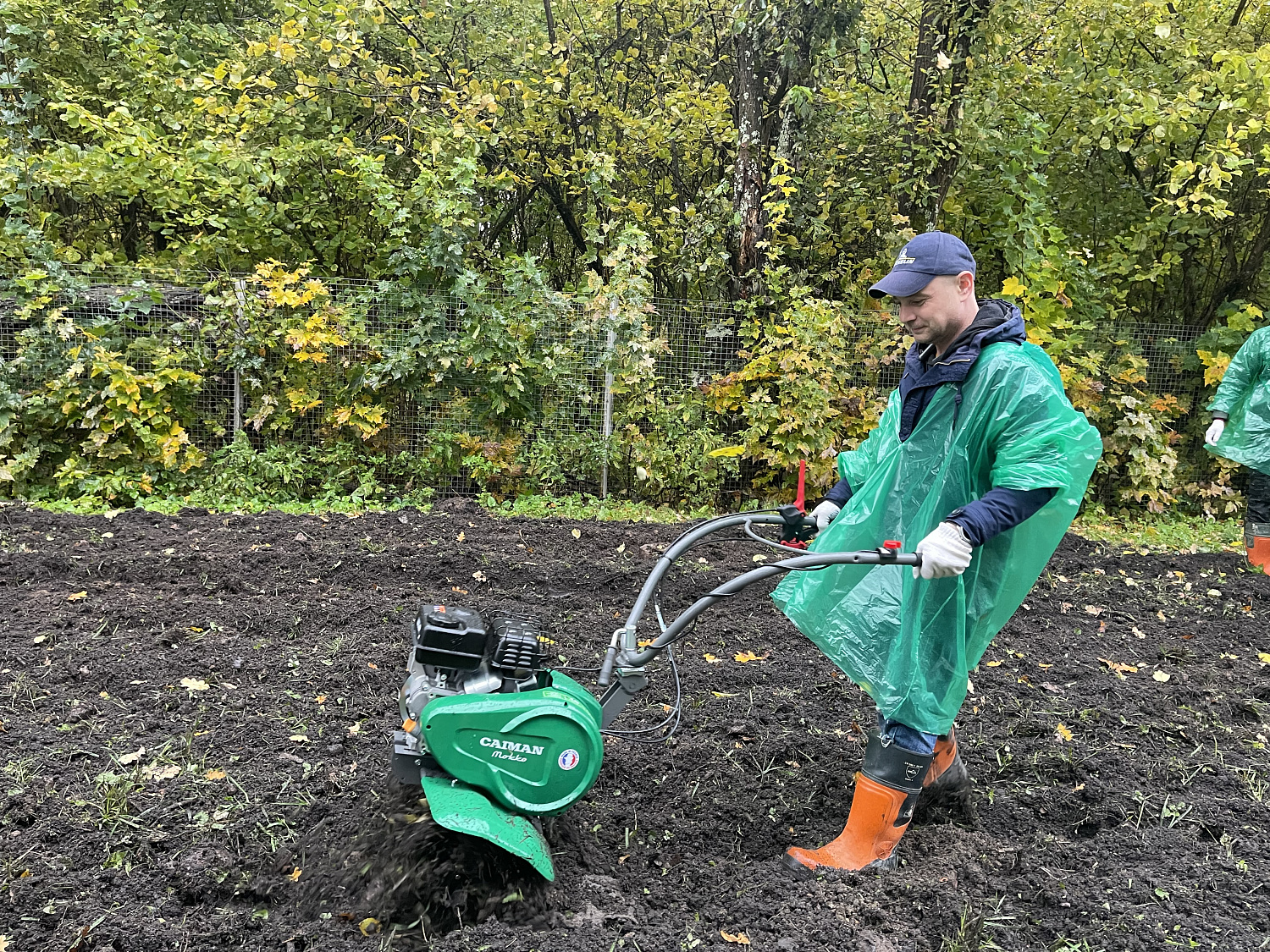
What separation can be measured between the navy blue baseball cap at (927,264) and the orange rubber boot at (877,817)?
137 centimetres

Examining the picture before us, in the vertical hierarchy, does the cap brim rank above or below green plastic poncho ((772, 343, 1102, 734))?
above

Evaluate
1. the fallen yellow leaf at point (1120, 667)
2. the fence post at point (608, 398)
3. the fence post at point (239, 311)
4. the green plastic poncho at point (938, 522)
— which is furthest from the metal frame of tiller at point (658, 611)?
the fence post at point (239, 311)

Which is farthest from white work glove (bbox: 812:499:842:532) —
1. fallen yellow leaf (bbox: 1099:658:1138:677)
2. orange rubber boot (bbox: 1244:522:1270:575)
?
orange rubber boot (bbox: 1244:522:1270:575)

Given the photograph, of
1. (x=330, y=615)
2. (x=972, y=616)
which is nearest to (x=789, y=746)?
(x=972, y=616)

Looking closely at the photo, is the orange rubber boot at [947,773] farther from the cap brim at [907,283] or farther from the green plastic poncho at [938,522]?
the cap brim at [907,283]

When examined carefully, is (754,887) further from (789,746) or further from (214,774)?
(214,774)

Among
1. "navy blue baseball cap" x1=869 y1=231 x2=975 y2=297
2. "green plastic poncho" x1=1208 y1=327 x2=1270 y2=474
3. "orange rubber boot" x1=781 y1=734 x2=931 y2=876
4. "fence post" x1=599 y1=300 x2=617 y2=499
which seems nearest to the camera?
"navy blue baseball cap" x1=869 y1=231 x2=975 y2=297

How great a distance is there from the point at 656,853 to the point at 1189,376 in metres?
8.10

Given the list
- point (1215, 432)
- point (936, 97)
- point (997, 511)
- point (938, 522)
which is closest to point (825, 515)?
point (938, 522)

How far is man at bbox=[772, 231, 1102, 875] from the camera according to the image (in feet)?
8.29

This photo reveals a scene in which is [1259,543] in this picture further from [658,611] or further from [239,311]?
[239,311]

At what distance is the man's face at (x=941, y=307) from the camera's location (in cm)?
262

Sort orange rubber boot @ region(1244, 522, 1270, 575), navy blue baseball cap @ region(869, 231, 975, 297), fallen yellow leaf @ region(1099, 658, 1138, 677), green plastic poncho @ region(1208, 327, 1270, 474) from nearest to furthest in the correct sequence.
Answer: navy blue baseball cap @ region(869, 231, 975, 297), fallen yellow leaf @ region(1099, 658, 1138, 677), green plastic poncho @ region(1208, 327, 1270, 474), orange rubber boot @ region(1244, 522, 1270, 575)

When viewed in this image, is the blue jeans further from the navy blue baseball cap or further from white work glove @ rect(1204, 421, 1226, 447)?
white work glove @ rect(1204, 421, 1226, 447)
